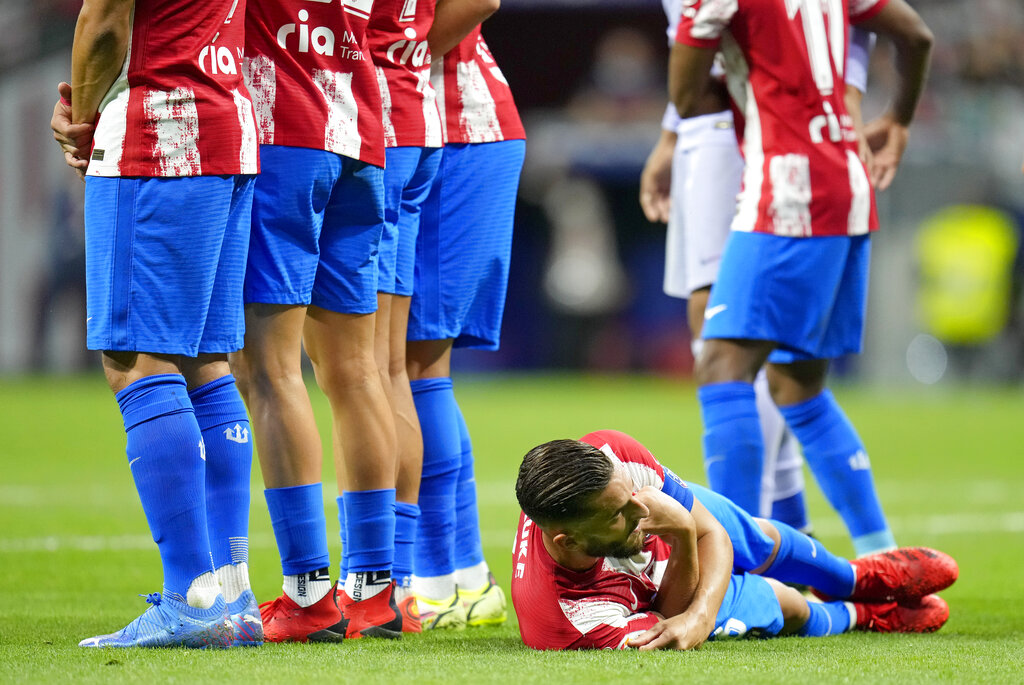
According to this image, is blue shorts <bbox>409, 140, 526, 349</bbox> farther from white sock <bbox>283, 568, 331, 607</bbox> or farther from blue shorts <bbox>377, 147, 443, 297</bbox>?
white sock <bbox>283, 568, 331, 607</bbox>

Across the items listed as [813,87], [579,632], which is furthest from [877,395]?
[579,632]

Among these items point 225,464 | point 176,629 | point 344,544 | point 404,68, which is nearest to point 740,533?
point 344,544

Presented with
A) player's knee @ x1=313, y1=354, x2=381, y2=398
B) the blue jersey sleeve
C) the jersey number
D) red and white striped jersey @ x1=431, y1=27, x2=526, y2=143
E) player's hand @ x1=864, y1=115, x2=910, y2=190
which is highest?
the jersey number

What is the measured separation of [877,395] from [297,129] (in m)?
14.4

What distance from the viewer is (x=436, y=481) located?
12.8ft

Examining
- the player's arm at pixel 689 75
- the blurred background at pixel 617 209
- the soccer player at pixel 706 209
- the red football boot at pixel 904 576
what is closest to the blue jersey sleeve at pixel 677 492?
the red football boot at pixel 904 576

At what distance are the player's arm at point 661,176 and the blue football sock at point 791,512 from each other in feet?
3.58

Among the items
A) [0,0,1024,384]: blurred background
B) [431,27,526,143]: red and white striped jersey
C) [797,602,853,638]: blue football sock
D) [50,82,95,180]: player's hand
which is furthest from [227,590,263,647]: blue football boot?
[0,0,1024,384]: blurred background

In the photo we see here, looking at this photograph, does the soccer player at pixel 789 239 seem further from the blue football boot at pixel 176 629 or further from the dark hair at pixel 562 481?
the blue football boot at pixel 176 629

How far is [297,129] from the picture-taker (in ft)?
10.8

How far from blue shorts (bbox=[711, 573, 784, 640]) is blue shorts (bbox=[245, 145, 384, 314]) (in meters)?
1.14

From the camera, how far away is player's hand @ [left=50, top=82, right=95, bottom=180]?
3086 mm

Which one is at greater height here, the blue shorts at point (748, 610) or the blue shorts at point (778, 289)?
the blue shorts at point (778, 289)

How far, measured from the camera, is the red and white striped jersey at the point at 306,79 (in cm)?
329
